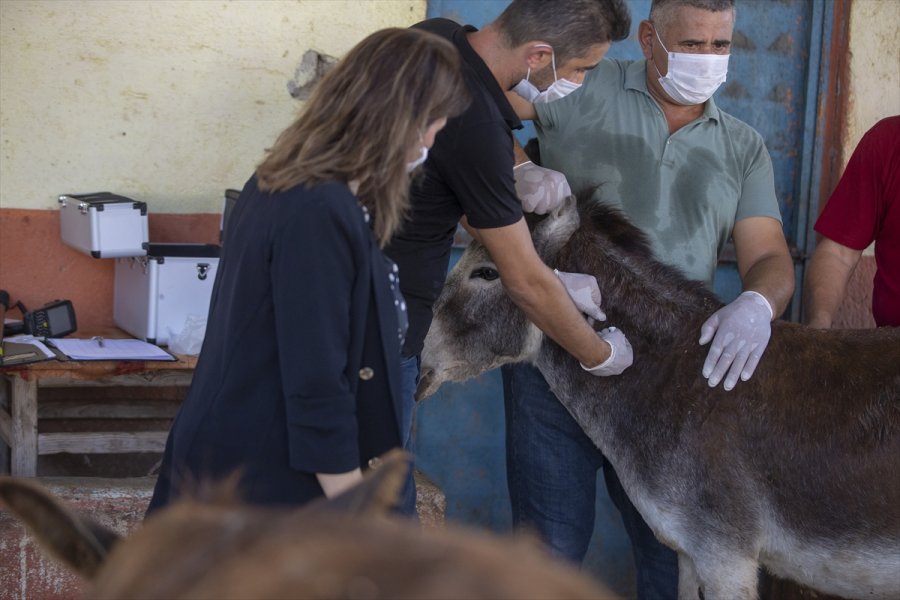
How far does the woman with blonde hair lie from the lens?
1.89 m

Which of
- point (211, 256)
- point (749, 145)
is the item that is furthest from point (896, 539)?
point (211, 256)

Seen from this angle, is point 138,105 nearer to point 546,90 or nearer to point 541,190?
point 541,190

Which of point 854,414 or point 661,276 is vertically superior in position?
point 661,276

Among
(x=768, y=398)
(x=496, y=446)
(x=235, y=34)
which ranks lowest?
(x=496, y=446)

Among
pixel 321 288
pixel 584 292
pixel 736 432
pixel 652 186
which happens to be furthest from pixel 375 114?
pixel 652 186

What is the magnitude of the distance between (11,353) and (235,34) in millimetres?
1644

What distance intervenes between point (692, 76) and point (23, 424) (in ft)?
9.43

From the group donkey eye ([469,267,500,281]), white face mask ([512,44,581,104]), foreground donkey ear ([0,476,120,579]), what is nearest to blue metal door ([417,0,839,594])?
donkey eye ([469,267,500,281])

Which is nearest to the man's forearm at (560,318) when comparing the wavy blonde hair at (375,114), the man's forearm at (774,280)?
the man's forearm at (774,280)

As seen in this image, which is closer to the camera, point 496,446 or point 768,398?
point 768,398

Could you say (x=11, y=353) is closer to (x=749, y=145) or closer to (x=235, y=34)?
(x=235, y=34)

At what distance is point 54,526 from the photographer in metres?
1.07

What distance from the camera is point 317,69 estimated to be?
4434 millimetres

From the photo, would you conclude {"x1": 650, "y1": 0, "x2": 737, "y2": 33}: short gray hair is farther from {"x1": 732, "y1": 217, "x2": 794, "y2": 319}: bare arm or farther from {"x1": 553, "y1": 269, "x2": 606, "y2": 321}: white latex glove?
{"x1": 553, "y1": 269, "x2": 606, "y2": 321}: white latex glove
